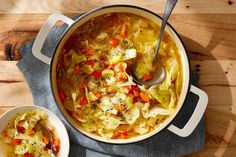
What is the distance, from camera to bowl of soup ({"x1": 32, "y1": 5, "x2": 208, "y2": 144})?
2.13 meters

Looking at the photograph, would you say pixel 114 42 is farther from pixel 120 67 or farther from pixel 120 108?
pixel 120 108

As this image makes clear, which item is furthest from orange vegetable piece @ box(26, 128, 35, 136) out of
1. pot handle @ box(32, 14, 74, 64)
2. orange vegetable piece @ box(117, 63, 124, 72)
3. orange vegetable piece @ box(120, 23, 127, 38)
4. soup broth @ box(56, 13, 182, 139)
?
orange vegetable piece @ box(120, 23, 127, 38)

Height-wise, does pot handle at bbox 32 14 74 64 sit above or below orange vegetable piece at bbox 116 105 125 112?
above

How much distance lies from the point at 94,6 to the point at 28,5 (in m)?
0.31

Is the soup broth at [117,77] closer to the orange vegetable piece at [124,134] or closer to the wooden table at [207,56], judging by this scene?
the orange vegetable piece at [124,134]

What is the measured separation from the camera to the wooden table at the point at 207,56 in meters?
2.22

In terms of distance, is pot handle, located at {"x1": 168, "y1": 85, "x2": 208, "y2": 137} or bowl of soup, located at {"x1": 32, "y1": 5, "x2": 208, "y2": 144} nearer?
pot handle, located at {"x1": 168, "y1": 85, "x2": 208, "y2": 137}

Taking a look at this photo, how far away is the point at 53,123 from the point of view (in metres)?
2.15

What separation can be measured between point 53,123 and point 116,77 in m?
0.35

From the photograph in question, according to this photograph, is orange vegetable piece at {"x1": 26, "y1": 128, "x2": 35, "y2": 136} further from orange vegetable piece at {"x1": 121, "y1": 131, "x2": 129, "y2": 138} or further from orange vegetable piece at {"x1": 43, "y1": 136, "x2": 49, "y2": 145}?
orange vegetable piece at {"x1": 121, "y1": 131, "x2": 129, "y2": 138}

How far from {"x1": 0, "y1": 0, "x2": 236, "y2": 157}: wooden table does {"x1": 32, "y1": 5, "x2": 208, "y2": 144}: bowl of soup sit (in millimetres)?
126

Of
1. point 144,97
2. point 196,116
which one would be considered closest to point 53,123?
point 144,97

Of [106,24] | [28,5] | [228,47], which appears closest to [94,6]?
[106,24]

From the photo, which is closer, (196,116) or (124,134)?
(196,116)
